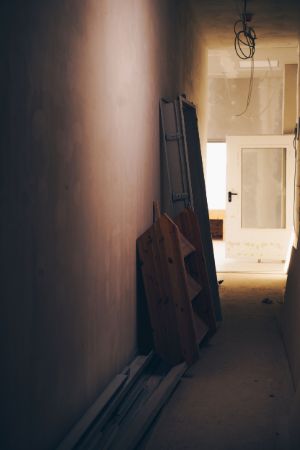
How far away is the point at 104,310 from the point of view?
2859mm

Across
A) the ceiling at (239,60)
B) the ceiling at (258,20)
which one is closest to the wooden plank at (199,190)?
the ceiling at (258,20)

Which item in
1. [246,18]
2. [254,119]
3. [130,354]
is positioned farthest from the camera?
[254,119]

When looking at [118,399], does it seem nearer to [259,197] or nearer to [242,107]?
[259,197]

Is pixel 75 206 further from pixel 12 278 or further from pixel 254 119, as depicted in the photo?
pixel 254 119

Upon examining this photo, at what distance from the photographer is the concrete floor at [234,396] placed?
103 inches

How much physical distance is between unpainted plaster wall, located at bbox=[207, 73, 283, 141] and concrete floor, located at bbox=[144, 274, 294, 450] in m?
6.57

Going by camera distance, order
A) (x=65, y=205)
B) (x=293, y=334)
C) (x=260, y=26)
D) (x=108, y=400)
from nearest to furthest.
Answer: (x=65, y=205) < (x=108, y=400) < (x=293, y=334) < (x=260, y=26)

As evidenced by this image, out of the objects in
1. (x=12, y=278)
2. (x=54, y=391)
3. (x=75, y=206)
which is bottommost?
(x=54, y=391)

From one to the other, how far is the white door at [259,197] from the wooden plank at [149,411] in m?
5.64

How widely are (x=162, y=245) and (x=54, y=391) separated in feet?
4.96

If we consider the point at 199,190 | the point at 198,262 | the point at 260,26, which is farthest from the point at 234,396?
the point at 260,26

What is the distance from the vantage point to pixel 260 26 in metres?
7.21

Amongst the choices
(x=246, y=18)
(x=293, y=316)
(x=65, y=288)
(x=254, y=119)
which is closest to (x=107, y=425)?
(x=65, y=288)

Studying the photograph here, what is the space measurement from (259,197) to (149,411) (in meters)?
6.93
